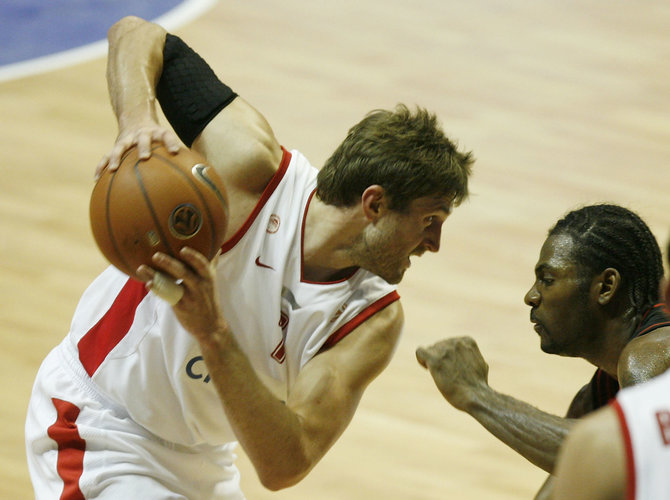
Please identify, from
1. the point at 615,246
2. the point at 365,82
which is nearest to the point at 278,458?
the point at 615,246

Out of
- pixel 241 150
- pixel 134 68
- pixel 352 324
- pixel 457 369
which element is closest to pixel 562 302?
pixel 457 369

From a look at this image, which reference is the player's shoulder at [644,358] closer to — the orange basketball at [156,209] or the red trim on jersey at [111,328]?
the orange basketball at [156,209]

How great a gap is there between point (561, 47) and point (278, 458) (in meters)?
7.12

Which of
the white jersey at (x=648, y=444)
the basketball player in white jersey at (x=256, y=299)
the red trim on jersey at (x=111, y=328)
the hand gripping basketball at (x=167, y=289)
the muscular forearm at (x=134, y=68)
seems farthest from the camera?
the red trim on jersey at (x=111, y=328)

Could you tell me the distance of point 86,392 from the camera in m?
3.32

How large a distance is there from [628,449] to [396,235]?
173 centimetres

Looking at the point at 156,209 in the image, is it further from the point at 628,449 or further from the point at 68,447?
the point at 628,449

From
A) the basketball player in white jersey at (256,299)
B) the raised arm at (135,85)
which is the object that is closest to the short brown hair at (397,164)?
the basketball player in white jersey at (256,299)

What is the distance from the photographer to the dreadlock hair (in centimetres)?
308

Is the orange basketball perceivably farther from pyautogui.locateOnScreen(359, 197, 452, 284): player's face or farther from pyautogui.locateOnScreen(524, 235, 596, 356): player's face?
pyautogui.locateOnScreen(524, 235, 596, 356): player's face

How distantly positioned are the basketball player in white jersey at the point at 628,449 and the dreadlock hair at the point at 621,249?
1581mm

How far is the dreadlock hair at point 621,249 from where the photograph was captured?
3.08 metres

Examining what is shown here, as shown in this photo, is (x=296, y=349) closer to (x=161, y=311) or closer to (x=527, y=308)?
(x=161, y=311)

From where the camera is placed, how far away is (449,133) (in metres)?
7.43
